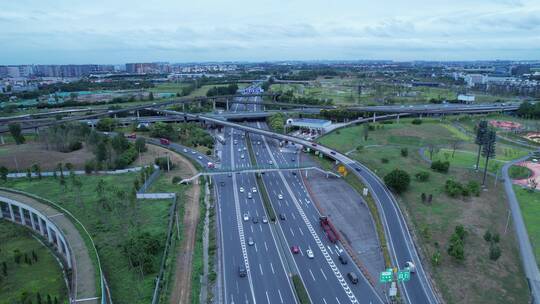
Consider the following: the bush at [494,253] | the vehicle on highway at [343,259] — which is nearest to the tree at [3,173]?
the vehicle on highway at [343,259]

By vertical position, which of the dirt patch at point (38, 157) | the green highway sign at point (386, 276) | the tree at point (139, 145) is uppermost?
the tree at point (139, 145)

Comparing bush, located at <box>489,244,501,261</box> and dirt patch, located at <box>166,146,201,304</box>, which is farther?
bush, located at <box>489,244,501,261</box>

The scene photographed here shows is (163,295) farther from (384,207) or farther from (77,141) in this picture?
(77,141)

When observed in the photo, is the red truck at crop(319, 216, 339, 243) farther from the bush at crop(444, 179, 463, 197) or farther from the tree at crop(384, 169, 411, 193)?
the bush at crop(444, 179, 463, 197)

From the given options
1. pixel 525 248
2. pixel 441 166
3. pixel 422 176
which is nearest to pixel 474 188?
pixel 422 176

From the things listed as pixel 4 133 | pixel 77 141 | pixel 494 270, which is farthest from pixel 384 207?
pixel 4 133

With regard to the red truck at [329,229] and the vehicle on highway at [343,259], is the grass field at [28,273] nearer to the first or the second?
the vehicle on highway at [343,259]

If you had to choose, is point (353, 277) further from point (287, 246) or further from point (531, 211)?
point (531, 211)

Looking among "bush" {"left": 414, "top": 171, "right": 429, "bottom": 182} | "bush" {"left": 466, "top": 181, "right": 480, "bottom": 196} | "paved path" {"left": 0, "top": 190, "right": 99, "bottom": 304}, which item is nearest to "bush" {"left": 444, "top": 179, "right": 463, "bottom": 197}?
"bush" {"left": 466, "top": 181, "right": 480, "bottom": 196}
